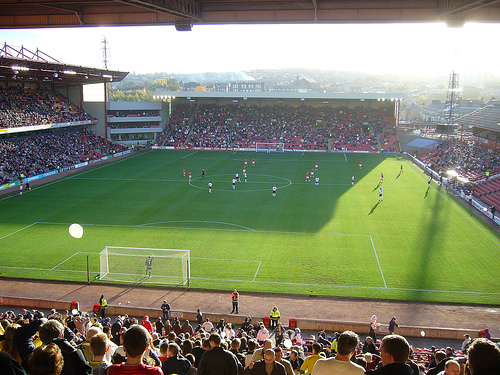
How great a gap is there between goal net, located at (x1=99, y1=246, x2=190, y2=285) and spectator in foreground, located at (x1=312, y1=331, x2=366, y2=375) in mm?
18309

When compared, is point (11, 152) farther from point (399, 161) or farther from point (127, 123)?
point (399, 161)

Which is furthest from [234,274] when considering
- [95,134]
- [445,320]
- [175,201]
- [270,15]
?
[95,134]

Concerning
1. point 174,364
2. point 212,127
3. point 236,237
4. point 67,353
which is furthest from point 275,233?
point 212,127

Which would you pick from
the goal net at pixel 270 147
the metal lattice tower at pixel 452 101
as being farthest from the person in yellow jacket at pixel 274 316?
the metal lattice tower at pixel 452 101

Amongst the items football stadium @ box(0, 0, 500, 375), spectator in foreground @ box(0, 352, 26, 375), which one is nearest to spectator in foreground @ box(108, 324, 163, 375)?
football stadium @ box(0, 0, 500, 375)

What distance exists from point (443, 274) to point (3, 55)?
43.4 meters

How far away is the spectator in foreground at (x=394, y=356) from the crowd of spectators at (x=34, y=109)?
54000 millimetres

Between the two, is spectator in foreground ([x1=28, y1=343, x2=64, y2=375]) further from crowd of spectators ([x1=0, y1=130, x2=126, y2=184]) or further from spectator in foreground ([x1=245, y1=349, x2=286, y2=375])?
crowd of spectators ([x1=0, y1=130, x2=126, y2=184])

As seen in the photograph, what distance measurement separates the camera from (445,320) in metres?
18.8

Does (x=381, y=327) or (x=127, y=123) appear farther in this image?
(x=127, y=123)

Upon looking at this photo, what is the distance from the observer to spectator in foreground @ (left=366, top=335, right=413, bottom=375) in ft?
15.0

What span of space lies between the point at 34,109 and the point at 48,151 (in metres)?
7.60

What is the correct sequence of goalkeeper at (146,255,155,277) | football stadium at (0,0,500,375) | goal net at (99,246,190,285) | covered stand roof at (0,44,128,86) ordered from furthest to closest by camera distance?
1. covered stand roof at (0,44,128,86)
2. goalkeeper at (146,255,155,277)
3. goal net at (99,246,190,285)
4. football stadium at (0,0,500,375)

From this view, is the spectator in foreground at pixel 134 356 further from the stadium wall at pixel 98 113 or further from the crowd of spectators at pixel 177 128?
the crowd of spectators at pixel 177 128
